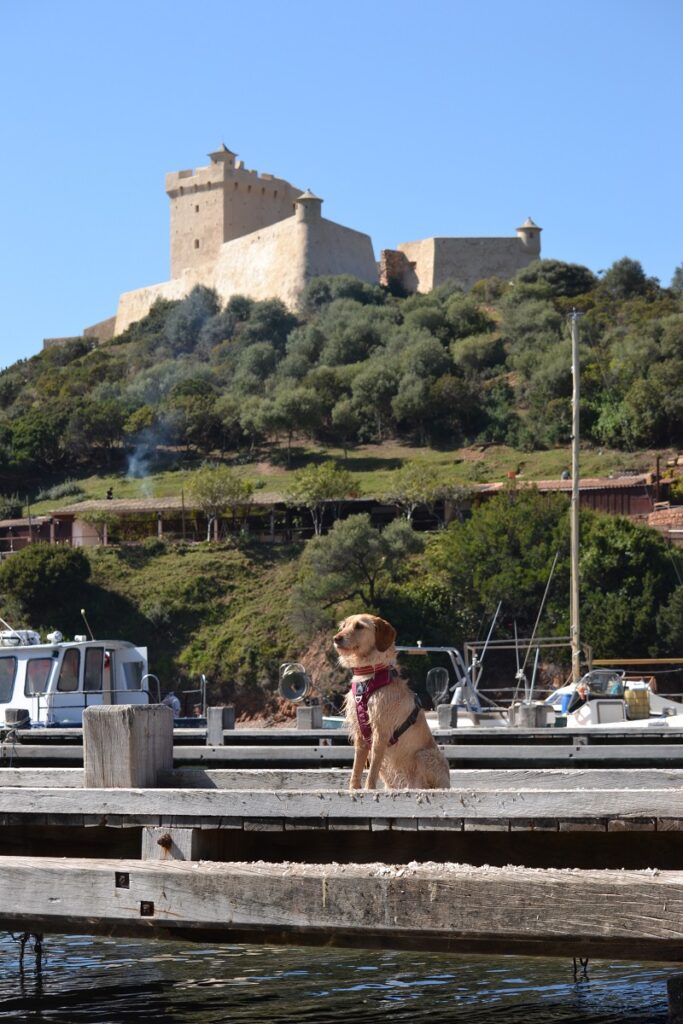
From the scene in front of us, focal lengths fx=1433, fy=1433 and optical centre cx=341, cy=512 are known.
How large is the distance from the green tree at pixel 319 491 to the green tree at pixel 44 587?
26.5 feet

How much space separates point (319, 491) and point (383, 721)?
42.3 m

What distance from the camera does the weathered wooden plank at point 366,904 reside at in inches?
190

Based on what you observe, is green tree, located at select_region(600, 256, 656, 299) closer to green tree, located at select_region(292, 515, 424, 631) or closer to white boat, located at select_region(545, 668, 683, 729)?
green tree, located at select_region(292, 515, 424, 631)

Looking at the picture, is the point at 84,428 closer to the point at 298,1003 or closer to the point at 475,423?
the point at 475,423

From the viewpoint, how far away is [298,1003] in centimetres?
857

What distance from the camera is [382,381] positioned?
6375 centimetres

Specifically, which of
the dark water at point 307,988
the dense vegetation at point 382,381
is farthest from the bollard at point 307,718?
the dense vegetation at point 382,381

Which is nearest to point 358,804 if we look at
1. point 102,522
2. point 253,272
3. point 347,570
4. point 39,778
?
point 39,778

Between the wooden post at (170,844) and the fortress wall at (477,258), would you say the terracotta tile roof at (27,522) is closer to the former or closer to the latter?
the fortress wall at (477,258)

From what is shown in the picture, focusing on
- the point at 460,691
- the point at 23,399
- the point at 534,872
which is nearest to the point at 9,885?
the point at 534,872

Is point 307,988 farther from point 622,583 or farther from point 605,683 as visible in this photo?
point 622,583

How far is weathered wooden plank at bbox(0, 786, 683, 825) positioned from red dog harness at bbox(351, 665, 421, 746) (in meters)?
1.25

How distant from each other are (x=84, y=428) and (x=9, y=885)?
203 feet

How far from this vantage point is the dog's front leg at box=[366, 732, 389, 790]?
694 centimetres
